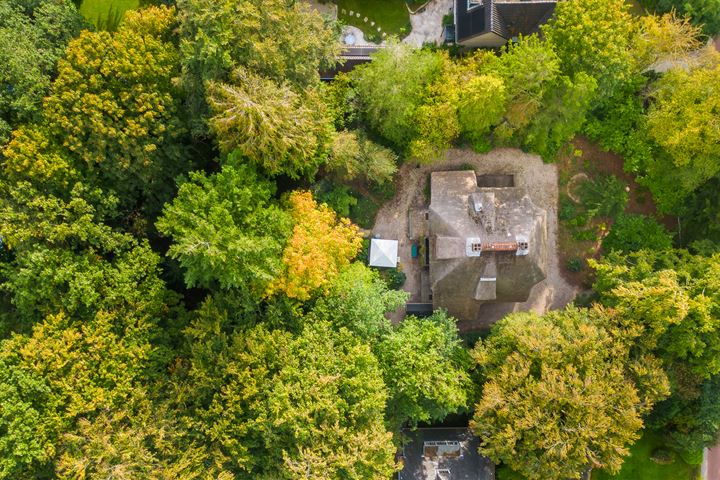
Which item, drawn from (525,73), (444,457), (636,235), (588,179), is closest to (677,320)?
(636,235)

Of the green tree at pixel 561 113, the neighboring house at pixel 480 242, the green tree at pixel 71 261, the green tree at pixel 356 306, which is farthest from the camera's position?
the neighboring house at pixel 480 242

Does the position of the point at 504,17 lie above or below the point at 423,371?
above

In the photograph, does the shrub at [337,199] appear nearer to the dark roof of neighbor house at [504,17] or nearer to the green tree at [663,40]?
the dark roof of neighbor house at [504,17]

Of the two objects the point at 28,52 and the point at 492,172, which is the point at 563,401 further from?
the point at 28,52

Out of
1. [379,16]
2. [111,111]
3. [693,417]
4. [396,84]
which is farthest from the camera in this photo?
[379,16]

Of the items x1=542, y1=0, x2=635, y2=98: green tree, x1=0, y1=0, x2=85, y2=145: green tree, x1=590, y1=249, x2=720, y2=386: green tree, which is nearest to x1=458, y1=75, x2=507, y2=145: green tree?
x1=542, y1=0, x2=635, y2=98: green tree

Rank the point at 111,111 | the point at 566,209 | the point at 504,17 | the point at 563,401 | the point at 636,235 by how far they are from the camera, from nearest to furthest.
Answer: the point at 111,111 → the point at 563,401 → the point at 504,17 → the point at 636,235 → the point at 566,209

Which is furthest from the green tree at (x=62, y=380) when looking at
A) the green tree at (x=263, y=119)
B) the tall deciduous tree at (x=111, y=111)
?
the green tree at (x=263, y=119)

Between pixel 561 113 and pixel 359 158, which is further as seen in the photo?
pixel 359 158
